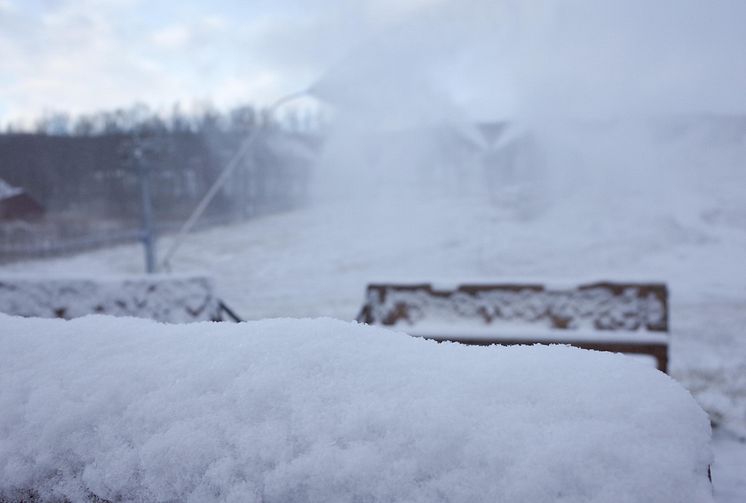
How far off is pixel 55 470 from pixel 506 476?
73 centimetres

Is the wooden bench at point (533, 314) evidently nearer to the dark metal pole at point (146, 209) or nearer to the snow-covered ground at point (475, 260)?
the snow-covered ground at point (475, 260)

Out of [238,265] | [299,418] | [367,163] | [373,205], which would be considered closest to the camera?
[299,418]

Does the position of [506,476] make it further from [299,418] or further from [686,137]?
[686,137]

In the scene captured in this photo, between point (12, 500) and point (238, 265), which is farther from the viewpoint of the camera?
point (238, 265)

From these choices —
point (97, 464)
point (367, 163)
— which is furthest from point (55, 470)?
Answer: point (367, 163)

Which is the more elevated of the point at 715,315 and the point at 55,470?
the point at 55,470

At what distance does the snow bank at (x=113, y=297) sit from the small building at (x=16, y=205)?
45.0ft

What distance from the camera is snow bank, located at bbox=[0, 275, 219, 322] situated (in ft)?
19.3

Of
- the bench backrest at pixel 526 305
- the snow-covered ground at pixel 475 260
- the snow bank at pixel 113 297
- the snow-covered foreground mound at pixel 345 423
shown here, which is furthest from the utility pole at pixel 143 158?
the snow-covered foreground mound at pixel 345 423

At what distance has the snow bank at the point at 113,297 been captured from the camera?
5.89 metres

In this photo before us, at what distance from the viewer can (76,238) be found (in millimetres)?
25422

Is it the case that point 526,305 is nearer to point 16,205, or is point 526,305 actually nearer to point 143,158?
point 143,158

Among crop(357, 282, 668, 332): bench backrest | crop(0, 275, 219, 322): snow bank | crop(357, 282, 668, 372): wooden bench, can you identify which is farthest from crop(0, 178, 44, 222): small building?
crop(357, 282, 668, 372): wooden bench

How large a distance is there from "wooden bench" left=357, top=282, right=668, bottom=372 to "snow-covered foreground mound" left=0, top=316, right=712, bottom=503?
13.8 ft
